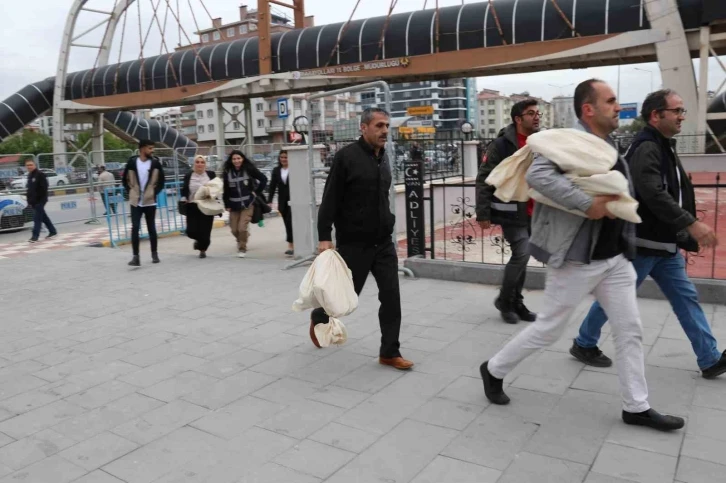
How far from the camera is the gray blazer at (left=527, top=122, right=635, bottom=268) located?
3.11 metres

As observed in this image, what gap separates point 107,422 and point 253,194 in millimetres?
6047

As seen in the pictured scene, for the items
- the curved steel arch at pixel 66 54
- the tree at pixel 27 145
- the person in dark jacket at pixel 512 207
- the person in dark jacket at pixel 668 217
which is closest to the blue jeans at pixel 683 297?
the person in dark jacket at pixel 668 217

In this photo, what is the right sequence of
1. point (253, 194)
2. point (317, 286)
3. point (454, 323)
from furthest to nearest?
point (253, 194) < point (454, 323) < point (317, 286)

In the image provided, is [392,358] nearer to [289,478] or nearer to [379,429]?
[379,429]

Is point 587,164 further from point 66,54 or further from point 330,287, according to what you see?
point 66,54

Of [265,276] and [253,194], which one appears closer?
[265,276]

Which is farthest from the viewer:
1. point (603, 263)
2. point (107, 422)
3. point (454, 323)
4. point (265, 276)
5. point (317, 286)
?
point (265, 276)

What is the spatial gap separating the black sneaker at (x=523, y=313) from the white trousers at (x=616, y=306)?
82.9 inches

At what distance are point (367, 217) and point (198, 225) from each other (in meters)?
5.99

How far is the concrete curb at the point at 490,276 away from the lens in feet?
18.4

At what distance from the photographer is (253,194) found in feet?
31.0

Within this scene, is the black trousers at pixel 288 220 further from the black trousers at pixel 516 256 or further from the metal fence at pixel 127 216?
the black trousers at pixel 516 256

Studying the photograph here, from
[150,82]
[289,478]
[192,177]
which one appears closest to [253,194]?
[192,177]

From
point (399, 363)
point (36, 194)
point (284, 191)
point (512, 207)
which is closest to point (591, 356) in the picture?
point (399, 363)
